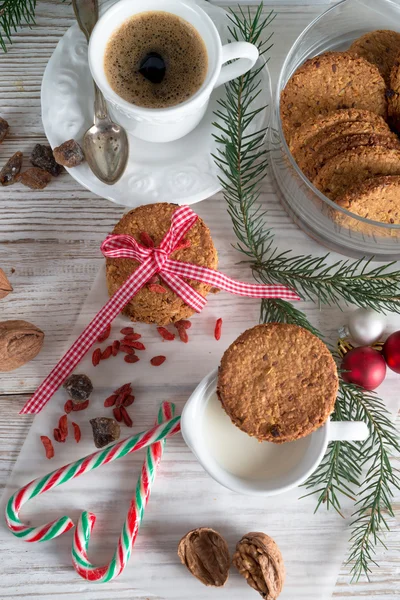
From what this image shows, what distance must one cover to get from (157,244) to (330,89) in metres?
0.49

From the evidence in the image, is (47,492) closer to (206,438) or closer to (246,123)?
(206,438)

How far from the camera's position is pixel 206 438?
1.31 m

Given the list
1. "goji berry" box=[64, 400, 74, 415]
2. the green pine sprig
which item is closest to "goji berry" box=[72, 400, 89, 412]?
"goji berry" box=[64, 400, 74, 415]

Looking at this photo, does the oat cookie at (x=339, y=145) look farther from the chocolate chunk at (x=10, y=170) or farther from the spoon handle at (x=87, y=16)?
the chocolate chunk at (x=10, y=170)

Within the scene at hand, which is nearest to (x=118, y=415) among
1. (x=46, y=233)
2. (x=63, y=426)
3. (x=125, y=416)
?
(x=125, y=416)

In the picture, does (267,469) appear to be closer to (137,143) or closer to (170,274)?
(170,274)

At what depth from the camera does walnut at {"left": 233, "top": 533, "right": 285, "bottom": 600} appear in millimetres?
1323

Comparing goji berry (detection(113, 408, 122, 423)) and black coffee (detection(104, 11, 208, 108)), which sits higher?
black coffee (detection(104, 11, 208, 108))

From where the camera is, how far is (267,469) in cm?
131

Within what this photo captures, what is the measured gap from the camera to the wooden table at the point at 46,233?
146 cm

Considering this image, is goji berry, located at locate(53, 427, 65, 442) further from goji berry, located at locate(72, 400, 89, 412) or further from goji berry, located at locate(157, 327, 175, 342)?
goji berry, located at locate(157, 327, 175, 342)

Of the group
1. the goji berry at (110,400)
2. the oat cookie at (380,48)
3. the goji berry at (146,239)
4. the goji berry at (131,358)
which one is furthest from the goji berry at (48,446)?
the oat cookie at (380,48)

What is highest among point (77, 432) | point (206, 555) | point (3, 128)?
point (3, 128)

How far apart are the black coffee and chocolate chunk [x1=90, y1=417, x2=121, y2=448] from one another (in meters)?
0.69
